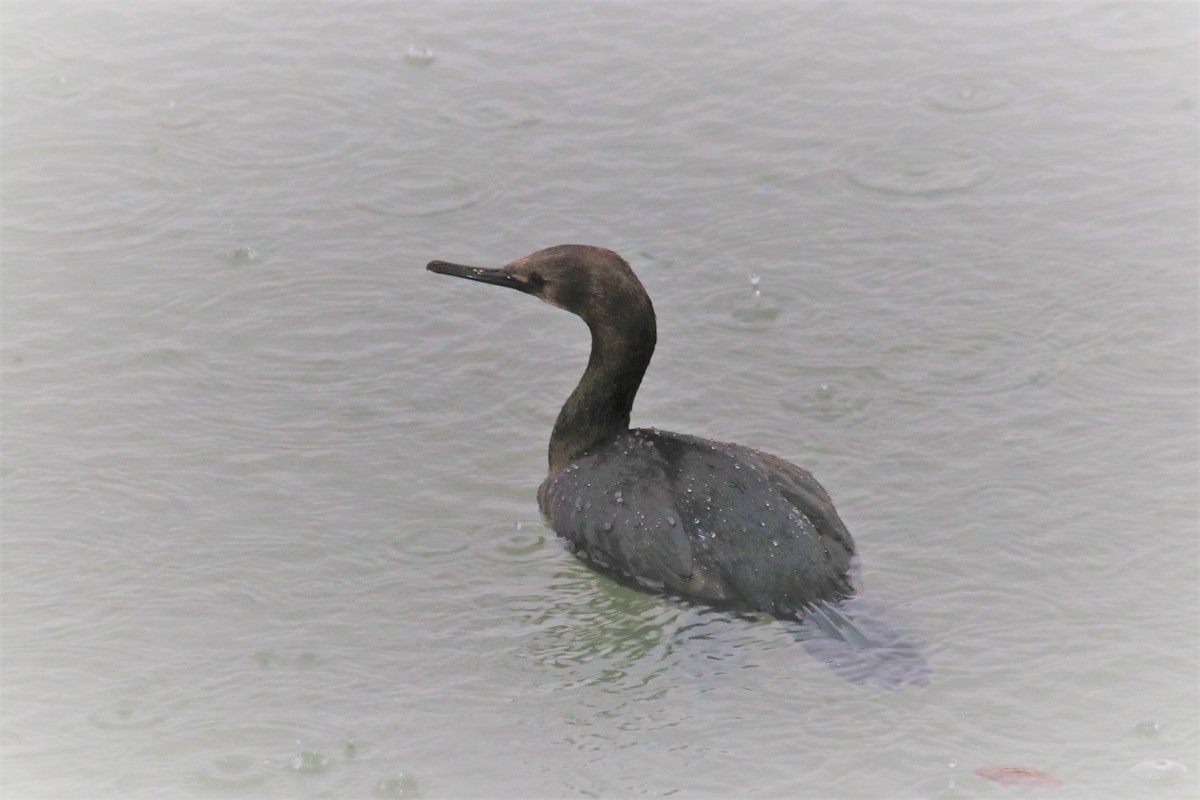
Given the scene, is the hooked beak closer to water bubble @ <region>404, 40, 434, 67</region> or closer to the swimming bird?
the swimming bird

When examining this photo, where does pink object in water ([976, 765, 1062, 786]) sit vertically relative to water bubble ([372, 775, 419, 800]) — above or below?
above

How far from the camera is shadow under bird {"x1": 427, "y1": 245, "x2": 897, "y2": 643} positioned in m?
6.25

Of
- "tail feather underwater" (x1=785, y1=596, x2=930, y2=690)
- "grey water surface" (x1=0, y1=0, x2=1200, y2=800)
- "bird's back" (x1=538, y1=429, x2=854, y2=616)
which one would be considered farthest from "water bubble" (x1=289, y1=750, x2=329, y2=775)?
"tail feather underwater" (x1=785, y1=596, x2=930, y2=690)

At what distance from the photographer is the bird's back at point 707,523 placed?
6.24m

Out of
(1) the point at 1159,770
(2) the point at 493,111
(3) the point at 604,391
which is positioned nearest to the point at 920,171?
(2) the point at 493,111

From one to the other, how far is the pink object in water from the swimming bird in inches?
34.0

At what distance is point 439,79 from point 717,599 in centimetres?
480

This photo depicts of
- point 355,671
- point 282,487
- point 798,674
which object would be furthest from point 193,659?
point 798,674

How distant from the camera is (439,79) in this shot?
995 centimetres

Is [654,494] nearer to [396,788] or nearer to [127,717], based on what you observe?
[396,788]

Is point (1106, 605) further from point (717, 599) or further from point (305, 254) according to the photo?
point (305, 254)

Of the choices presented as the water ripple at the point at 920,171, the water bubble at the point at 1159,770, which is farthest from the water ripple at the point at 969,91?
the water bubble at the point at 1159,770

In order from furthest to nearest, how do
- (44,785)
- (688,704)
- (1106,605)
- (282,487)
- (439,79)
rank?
1. (439,79)
2. (282,487)
3. (1106,605)
4. (688,704)
5. (44,785)

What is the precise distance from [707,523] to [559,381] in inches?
65.2
